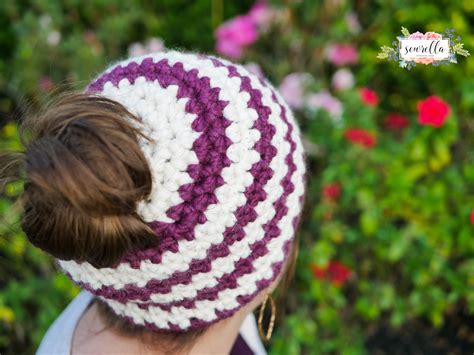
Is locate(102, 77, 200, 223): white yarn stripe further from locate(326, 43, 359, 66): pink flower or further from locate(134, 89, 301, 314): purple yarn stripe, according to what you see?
locate(326, 43, 359, 66): pink flower

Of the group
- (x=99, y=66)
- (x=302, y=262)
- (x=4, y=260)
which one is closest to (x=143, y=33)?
(x=99, y=66)

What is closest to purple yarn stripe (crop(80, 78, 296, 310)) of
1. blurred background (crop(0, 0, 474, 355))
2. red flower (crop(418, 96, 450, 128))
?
blurred background (crop(0, 0, 474, 355))

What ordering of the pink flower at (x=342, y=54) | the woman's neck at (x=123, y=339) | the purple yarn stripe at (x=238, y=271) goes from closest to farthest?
the purple yarn stripe at (x=238, y=271) → the woman's neck at (x=123, y=339) → the pink flower at (x=342, y=54)

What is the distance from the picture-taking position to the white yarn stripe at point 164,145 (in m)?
0.87

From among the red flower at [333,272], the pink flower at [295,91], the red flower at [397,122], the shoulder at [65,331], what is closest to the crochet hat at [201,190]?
the shoulder at [65,331]

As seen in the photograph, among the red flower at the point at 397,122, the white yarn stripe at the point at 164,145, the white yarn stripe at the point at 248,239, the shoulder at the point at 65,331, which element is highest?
the white yarn stripe at the point at 164,145

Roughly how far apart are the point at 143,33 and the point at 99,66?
0.94 metres

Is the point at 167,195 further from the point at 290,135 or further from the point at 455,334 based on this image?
the point at 455,334

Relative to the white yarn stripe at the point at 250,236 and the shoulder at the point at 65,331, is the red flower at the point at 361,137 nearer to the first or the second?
the white yarn stripe at the point at 250,236

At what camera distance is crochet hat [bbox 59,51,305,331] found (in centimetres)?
88

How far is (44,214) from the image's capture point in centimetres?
79

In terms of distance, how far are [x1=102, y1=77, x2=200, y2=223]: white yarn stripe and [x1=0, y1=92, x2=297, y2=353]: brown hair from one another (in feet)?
0.09

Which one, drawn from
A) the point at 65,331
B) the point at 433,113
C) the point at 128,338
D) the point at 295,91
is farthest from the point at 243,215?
the point at 295,91

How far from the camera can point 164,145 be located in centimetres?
87
